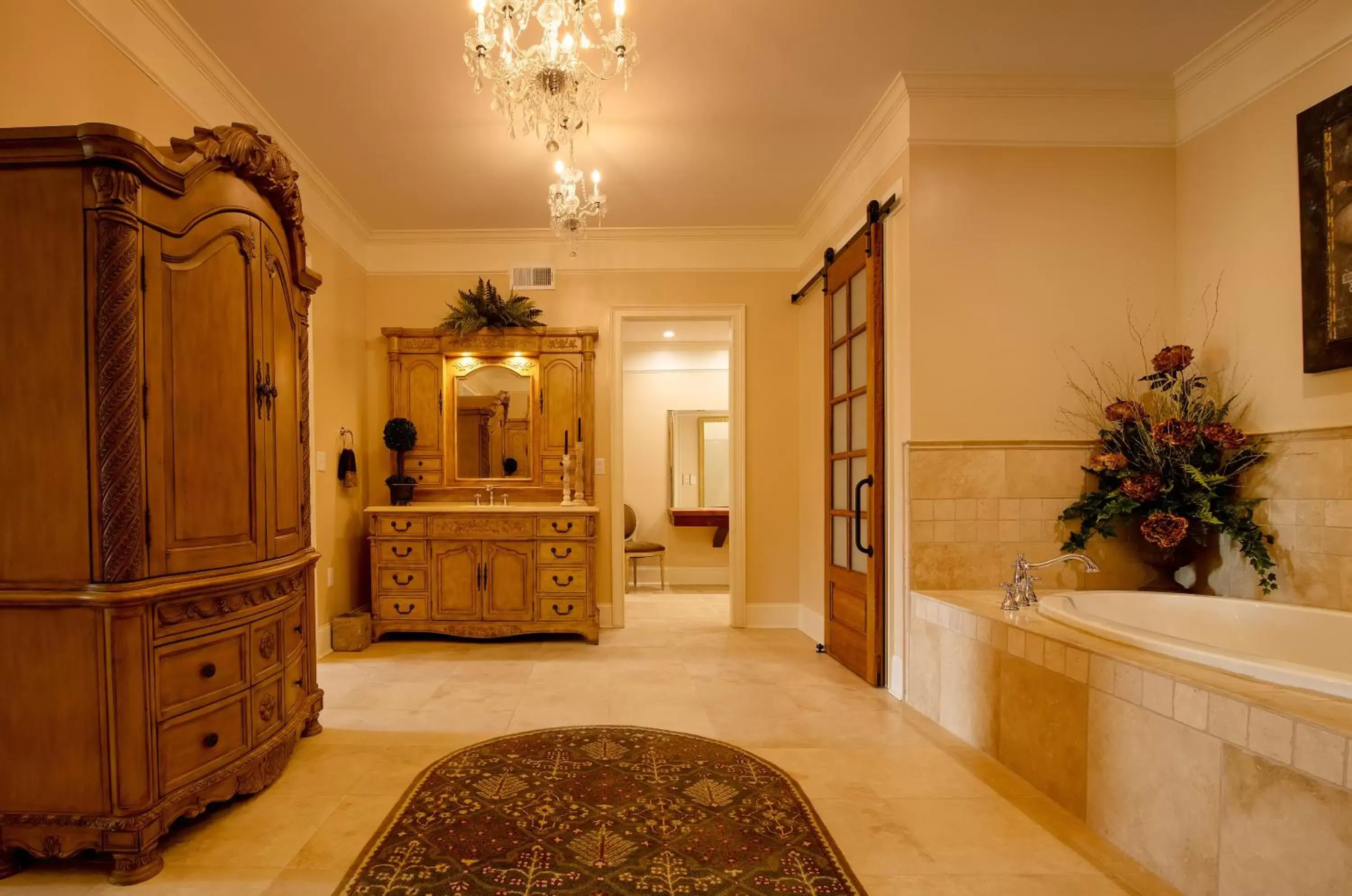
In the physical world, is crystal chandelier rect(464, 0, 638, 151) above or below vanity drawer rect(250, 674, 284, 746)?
above

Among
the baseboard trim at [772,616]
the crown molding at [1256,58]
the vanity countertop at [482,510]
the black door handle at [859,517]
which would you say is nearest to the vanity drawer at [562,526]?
the vanity countertop at [482,510]

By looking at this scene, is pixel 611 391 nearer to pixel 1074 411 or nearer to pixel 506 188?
pixel 506 188

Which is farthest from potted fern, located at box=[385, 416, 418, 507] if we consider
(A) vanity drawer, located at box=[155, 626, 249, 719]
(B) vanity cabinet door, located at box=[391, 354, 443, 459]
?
(A) vanity drawer, located at box=[155, 626, 249, 719]

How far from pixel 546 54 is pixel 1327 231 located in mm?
2830

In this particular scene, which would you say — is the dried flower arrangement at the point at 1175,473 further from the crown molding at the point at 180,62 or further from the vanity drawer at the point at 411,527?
the crown molding at the point at 180,62

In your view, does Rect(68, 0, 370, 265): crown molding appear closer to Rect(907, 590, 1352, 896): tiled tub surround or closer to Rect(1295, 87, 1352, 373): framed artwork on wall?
Rect(907, 590, 1352, 896): tiled tub surround

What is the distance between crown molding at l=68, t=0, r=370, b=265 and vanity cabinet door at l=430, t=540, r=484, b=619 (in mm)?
2347

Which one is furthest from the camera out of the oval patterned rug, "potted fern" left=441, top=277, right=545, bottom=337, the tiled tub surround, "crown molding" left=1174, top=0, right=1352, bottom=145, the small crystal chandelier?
"potted fern" left=441, top=277, right=545, bottom=337

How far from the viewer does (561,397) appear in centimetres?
470

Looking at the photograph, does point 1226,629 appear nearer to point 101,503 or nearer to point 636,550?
point 101,503

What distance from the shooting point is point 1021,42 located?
2713 millimetres

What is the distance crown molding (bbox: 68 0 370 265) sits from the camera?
2.28 metres

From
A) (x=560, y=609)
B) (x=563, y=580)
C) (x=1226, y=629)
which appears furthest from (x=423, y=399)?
(x=1226, y=629)

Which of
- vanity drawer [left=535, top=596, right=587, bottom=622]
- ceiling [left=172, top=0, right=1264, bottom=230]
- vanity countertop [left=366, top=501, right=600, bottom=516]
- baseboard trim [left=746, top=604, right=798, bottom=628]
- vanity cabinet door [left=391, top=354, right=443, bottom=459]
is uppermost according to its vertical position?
ceiling [left=172, top=0, right=1264, bottom=230]
